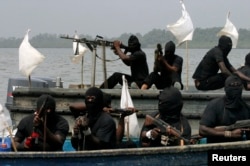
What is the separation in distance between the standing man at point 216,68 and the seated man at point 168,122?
9.03 ft

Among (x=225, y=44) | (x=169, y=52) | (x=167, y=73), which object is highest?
(x=225, y=44)

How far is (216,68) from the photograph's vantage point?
1008cm

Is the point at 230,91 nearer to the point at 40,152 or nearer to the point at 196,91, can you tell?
the point at 40,152

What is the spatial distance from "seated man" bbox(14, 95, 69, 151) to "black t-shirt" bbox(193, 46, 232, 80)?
3.19 meters

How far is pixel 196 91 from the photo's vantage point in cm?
990

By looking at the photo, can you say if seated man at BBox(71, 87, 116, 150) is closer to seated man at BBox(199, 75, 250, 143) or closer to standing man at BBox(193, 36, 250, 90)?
seated man at BBox(199, 75, 250, 143)

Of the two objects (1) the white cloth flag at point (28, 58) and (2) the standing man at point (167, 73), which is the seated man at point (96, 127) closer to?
(2) the standing man at point (167, 73)

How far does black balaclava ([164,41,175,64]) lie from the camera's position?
406 inches

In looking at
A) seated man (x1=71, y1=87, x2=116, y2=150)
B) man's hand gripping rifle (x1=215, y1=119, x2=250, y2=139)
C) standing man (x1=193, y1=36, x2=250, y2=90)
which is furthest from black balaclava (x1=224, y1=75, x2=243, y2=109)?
standing man (x1=193, y1=36, x2=250, y2=90)

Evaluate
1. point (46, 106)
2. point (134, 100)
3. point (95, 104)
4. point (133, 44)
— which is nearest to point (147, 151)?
point (95, 104)

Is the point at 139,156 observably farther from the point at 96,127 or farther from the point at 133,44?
the point at 133,44

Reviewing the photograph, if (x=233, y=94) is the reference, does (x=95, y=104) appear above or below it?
below

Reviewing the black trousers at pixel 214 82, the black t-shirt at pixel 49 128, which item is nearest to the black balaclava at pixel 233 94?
the black t-shirt at pixel 49 128

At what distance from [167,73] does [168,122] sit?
3.18 m
